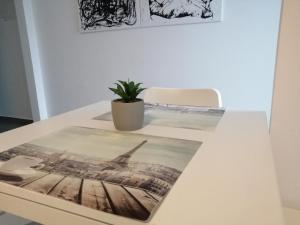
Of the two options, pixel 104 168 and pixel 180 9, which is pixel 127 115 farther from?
pixel 180 9

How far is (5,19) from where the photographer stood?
10.1 feet

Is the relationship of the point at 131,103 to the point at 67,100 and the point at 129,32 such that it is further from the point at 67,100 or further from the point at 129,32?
the point at 67,100

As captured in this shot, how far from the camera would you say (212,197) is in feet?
1.48

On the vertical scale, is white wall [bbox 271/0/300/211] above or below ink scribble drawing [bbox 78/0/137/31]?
below

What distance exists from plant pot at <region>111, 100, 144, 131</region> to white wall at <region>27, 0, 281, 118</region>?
1389mm

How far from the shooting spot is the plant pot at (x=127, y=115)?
0.82 meters

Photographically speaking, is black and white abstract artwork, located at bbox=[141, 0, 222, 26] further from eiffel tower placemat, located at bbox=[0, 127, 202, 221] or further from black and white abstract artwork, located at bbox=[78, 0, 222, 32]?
eiffel tower placemat, located at bbox=[0, 127, 202, 221]

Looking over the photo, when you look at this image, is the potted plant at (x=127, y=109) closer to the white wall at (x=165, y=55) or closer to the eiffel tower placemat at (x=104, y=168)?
the eiffel tower placemat at (x=104, y=168)

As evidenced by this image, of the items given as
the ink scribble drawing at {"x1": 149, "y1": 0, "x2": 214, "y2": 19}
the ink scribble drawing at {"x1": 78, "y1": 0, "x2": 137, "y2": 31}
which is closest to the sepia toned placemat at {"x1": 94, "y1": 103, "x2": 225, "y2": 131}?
the ink scribble drawing at {"x1": 149, "y1": 0, "x2": 214, "y2": 19}

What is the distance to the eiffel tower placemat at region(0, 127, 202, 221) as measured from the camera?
0.45 meters

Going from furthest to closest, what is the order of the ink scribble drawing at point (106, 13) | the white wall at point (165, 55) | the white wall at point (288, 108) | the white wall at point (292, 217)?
the ink scribble drawing at point (106, 13), the white wall at point (165, 55), the white wall at point (288, 108), the white wall at point (292, 217)

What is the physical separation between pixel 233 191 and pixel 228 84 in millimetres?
1686

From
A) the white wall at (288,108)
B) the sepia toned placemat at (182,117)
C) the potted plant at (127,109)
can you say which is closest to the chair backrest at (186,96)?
the sepia toned placemat at (182,117)

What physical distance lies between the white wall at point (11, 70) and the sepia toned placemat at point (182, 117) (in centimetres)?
266
